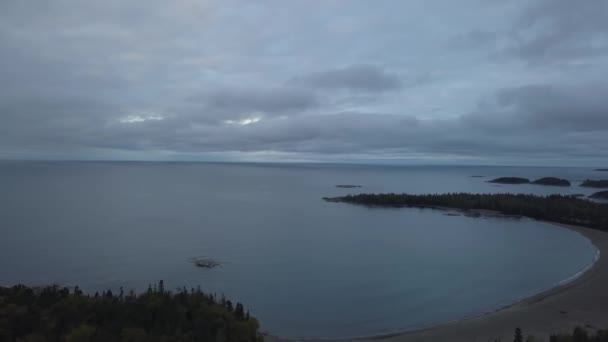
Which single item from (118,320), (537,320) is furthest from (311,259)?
(118,320)

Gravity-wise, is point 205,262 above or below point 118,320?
below

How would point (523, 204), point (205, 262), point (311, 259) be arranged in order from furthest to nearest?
point (523, 204), point (311, 259), point (205, 262)

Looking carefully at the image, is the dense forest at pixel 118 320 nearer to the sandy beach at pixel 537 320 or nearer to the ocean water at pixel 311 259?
the sandy beach at pixel 537 320

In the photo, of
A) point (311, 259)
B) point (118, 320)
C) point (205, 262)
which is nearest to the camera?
point (118, 320)

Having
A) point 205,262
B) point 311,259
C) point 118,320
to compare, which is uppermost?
point 118,320

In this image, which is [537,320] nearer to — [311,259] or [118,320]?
[311,259]
